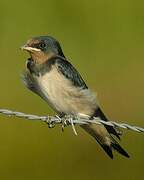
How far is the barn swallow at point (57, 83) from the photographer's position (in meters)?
5.66

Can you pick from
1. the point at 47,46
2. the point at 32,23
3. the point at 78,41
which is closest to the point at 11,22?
the point at 32,23

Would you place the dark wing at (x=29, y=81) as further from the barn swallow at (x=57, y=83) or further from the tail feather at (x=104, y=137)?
the tail feather at (x=104, y=137)

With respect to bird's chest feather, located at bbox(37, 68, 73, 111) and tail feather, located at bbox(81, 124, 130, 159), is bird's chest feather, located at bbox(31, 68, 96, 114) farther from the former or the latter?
tail feather, located at bbox(81, 124, 130, 159)

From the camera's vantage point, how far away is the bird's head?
5.77 metres

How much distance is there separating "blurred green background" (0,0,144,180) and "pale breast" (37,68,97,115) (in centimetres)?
122

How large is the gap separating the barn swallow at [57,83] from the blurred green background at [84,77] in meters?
1.16

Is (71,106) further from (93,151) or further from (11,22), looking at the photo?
(11,22)

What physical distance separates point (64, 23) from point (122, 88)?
152 cm

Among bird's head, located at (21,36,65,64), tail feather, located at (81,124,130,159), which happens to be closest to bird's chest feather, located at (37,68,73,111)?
bird's head, located at (21,36,65,64)

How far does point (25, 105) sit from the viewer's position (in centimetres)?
796

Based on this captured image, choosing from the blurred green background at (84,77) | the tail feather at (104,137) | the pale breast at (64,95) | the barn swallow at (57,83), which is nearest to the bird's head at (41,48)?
the barn swallow at (57,83)

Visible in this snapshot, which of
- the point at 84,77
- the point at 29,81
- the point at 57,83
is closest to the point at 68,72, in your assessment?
the point at 57,83

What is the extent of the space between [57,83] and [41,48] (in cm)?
24

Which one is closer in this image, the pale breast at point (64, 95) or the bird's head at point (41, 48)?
the pale breast at point (64, 95)
